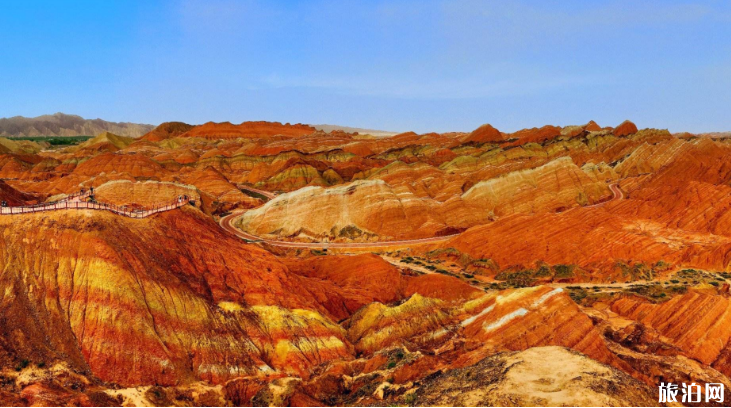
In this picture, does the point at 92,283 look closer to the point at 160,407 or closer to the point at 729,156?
the point at 160,407

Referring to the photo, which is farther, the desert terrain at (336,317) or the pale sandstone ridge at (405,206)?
the pale sandstone ridge at (405,206)

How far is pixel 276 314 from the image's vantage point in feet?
124

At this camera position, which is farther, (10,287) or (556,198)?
(556,198)

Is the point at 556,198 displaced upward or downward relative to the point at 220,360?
upward

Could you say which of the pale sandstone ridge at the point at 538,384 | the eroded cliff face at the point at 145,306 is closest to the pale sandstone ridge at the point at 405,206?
the eroded cliff face at the point at 145,306

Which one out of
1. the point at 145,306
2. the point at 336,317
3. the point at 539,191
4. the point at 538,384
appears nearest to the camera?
the point at 538,384

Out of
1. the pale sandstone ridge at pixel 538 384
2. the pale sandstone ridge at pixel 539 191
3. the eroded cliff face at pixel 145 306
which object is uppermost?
the pale sandstone ridge at pixel 539 191

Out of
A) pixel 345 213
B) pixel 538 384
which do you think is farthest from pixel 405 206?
pixel 538 384

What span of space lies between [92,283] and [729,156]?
401ft

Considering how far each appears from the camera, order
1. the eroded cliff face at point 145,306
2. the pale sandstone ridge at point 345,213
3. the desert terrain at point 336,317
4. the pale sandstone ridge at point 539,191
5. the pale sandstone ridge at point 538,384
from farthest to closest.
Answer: the pale sandstone ridge at point 539,191 < the pale sandstone ridge at point 345,213 < the eroded cliff face at point 145,306 < the desert terrain at point 336,317 < the pale sandstone ridge at point 538,384

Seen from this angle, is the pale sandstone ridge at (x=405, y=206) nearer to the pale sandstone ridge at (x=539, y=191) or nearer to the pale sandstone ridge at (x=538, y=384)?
the pale sandstone ridge at (x=539, y=191)

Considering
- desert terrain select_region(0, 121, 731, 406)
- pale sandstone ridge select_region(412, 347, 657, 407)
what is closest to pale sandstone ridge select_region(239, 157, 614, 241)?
desert terrain select_region(0, 121, 731, 406)

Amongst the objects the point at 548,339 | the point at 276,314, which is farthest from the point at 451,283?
the point at 276,314

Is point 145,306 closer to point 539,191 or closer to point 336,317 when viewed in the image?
point 336,317
